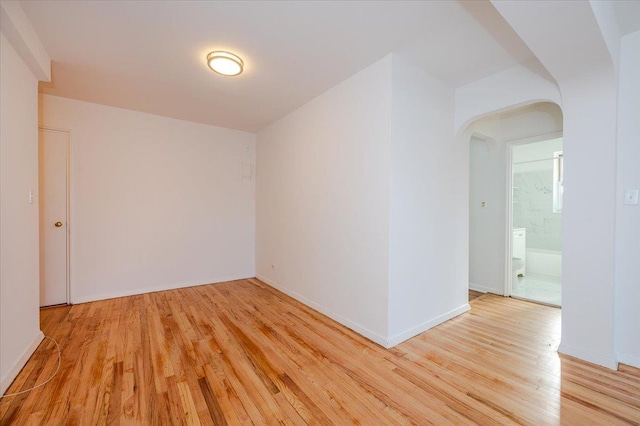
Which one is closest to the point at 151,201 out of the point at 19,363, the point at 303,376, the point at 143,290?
the point at 143,290

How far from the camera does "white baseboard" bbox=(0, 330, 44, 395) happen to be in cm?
175

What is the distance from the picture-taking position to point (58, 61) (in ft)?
8.23

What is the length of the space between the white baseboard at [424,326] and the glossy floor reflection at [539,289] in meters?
1.23

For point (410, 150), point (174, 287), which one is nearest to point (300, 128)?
point (410, 150)

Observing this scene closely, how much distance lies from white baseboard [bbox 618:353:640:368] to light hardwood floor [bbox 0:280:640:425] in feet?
0.62

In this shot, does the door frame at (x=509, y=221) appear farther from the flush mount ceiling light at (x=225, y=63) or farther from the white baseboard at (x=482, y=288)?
the flush mount ceiling light at (x=225, y=63)

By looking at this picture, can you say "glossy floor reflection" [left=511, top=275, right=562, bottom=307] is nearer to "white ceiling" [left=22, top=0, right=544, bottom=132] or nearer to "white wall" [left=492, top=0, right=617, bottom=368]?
"white wall" [left=492, top=0, right=617, bottom=368]

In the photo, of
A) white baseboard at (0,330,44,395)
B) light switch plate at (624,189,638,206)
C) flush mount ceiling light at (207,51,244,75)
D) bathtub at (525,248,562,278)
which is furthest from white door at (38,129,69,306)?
bathtub at (525,248,562,278)

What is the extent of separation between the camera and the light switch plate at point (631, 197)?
2031 mm

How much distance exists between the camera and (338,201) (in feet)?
9.68

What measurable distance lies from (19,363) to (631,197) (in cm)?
482

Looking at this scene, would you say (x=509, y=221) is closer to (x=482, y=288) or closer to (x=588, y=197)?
(x=482, y=288)

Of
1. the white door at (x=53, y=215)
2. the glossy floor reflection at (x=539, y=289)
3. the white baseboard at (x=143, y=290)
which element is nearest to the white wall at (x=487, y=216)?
the glossy floor reflection at (x=539, y=289)

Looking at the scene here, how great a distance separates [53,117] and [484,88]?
5088 mm
